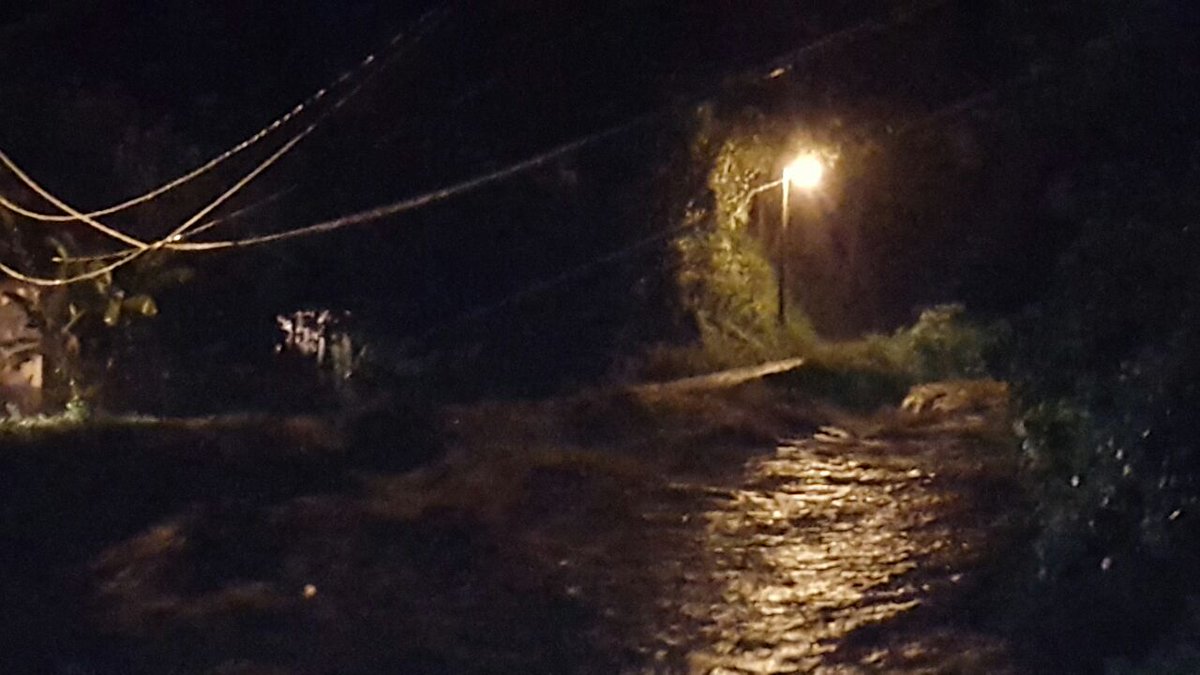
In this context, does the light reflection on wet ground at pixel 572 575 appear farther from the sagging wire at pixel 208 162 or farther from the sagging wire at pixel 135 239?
the sagging wire at pixel 208 162

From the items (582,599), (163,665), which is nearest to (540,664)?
(582,599)

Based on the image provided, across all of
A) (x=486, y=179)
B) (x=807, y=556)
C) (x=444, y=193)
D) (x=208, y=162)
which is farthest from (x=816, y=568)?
(x=486, y=179)

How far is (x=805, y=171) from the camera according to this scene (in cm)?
1686

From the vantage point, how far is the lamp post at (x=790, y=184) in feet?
Answer: 54.8

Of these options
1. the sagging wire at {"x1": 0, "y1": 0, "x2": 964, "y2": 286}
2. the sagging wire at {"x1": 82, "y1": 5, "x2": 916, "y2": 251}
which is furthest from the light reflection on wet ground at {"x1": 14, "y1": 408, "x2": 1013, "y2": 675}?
the sagging wire at {"x1": 82, "y1": 5, "x2": 916, "y2": 251}

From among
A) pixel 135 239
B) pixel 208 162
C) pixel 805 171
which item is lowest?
pixel 135 239

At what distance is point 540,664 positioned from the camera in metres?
7.06

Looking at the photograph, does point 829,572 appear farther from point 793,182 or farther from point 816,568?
point 793,182

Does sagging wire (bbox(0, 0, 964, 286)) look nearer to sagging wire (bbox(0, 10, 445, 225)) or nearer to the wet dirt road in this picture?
sagging wire (bbox(0, 10, 445, 225))

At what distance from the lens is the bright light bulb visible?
1667 centimetres

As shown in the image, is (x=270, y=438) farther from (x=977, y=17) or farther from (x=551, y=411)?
(x=977, y=17)

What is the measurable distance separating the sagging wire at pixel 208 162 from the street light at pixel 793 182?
420 centimetres

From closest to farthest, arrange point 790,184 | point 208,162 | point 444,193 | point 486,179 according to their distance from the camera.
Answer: point 208,162
point 444,193
point 486,179
point 790,184

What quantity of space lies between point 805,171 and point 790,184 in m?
0.30
